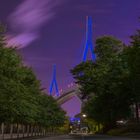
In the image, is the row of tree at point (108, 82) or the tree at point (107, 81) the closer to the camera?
the row of tree at point (108, 82)

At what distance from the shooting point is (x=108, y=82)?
75.0 metres

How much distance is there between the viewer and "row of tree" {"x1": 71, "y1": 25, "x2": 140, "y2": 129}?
69.4 m

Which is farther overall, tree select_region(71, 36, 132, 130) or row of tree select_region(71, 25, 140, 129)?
tree select_region(71, 36, 132, 130)

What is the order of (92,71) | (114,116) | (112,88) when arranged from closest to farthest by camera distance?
(112,88) → (114,116) → (92,71)

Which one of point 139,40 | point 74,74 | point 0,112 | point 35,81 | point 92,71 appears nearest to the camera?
point 0,112

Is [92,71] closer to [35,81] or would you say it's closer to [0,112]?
[35,81]

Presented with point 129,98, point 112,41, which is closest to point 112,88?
point 129,98

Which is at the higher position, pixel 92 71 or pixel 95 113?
pixel 92 71

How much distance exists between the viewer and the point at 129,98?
2805 inches

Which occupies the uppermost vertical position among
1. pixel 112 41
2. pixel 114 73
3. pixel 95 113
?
pixel 112 41

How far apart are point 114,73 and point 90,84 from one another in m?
12.0

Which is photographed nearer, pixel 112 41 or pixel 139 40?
pixel 139 40

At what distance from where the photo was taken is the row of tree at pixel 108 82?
69.4 metres

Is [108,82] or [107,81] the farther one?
[107,81]
